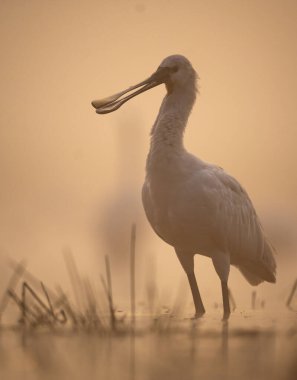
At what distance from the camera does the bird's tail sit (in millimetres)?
13547

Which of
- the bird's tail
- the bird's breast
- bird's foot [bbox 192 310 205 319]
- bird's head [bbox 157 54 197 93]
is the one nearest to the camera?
bird's foot [bbox 192 310 205 319]

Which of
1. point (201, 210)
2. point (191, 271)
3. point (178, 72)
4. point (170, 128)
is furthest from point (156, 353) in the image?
point (178, 72)

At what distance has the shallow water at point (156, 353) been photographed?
5.49m

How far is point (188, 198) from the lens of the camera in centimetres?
1173

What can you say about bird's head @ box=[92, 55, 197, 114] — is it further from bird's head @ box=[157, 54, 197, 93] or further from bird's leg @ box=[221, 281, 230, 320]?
bird's leg @ box=[221, 281, 230, 320]

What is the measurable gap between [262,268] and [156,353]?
7505 millimetres

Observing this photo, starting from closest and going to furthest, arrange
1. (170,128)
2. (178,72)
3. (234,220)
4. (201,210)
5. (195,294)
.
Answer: (201,210), (170,128), (195,294), (234,220), (178,72)

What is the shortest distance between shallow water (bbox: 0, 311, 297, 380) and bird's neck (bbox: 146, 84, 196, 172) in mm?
3635

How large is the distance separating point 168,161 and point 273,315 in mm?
2605

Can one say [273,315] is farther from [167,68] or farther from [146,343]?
[167,68]

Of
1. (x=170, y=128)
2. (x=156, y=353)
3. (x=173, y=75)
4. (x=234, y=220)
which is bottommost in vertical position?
(x=156, y=353)

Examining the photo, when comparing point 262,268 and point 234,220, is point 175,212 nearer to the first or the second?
point 234,220

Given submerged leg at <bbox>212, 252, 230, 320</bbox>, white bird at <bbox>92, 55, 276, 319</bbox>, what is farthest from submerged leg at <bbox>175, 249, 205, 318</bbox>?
submerged leg at <bbox>212, 252, 230, 320</bbox>

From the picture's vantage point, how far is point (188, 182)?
1176cm
